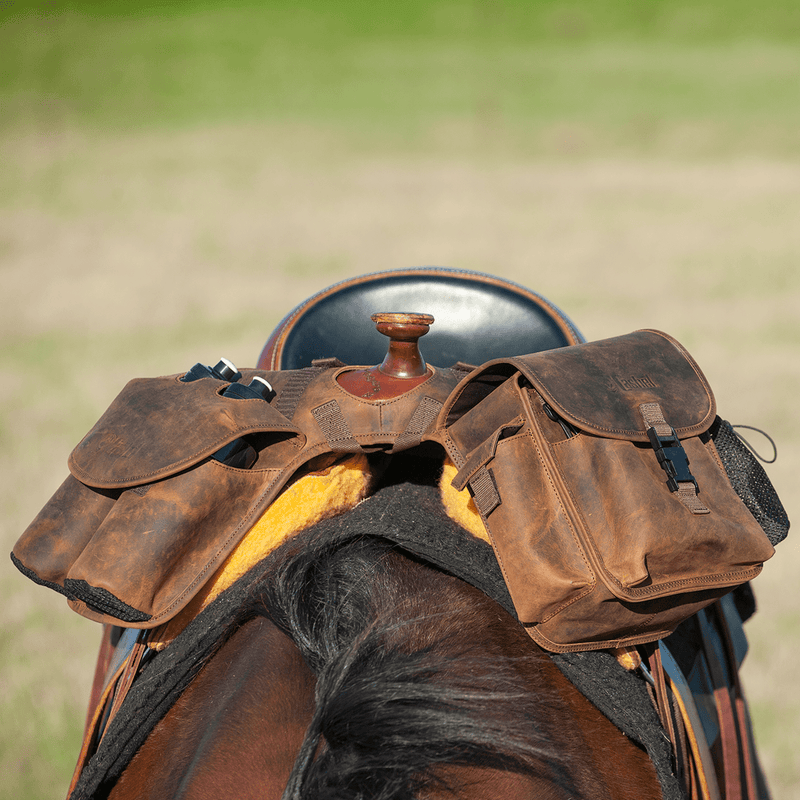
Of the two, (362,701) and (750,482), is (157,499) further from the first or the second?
(750,482)

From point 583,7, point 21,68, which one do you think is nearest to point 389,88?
point 583,7

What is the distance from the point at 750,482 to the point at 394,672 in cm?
57

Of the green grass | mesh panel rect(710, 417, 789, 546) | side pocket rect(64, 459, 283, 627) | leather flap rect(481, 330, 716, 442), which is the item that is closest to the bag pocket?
side pocket rect(64, 459, 283, 627)

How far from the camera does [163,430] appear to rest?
0.84 metres

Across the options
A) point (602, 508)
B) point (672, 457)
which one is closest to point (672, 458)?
point (672, 457)

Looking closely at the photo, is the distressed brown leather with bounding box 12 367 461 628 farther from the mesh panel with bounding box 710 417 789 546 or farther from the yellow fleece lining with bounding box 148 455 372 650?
the mesh panel with bounding box 710 417 789 546

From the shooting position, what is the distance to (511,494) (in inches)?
29.9

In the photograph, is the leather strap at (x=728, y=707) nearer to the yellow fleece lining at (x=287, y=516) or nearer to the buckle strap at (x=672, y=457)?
the buckle strap at (x=672, y=457)

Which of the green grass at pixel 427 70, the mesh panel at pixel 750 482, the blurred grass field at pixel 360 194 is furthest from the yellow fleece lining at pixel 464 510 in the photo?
the green grass at pixel 427 70

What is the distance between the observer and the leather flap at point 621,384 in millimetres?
739

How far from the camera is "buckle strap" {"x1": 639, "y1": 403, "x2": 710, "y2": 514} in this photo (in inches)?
28.5

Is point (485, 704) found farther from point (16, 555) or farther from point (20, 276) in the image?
point (20, 276)

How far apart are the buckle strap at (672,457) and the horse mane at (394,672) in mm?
259

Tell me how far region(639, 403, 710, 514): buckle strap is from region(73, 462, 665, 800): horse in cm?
26
